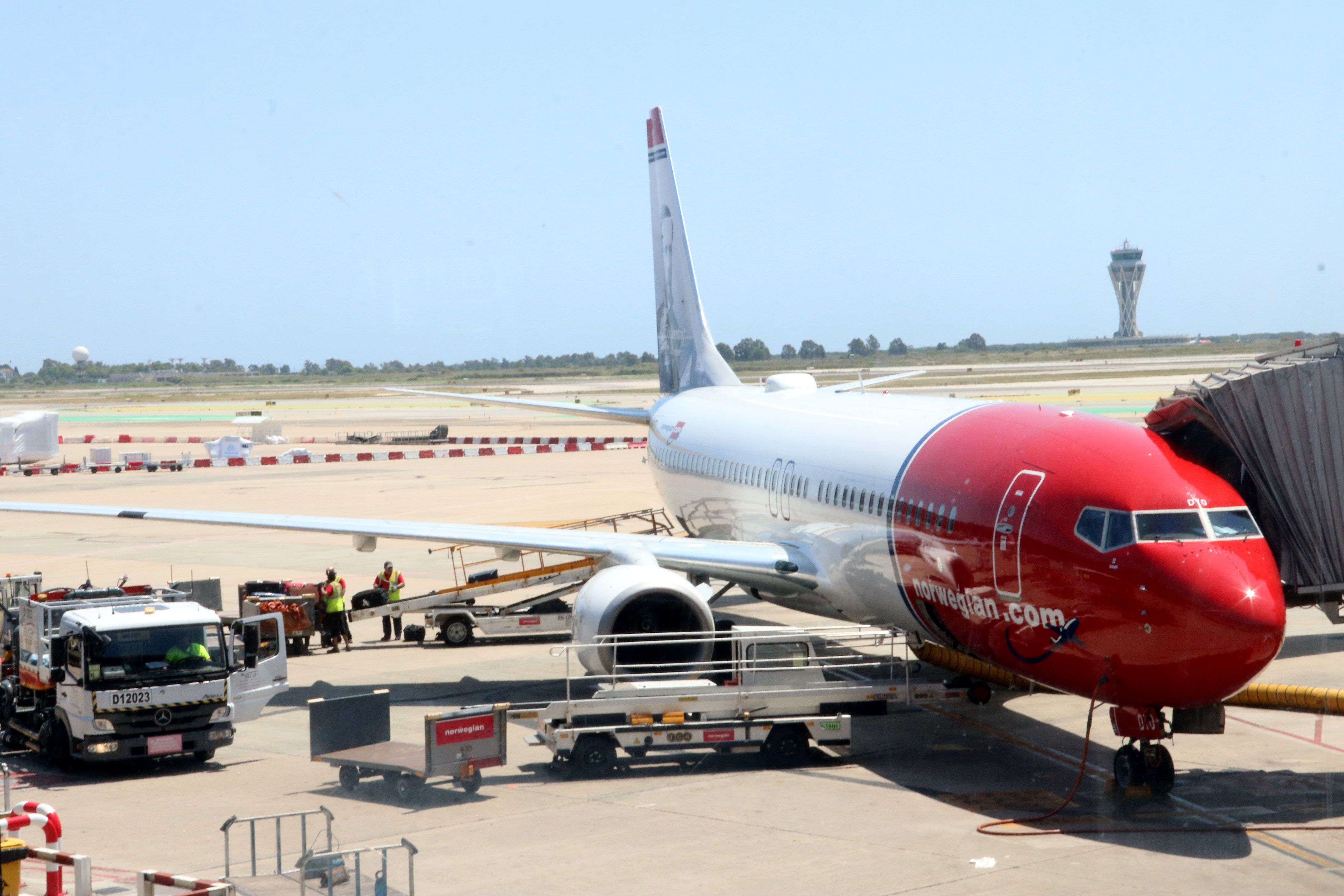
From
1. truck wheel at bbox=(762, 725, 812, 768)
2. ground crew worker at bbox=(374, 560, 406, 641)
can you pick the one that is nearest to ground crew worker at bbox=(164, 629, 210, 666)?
truck wheel at bbox=(762, 725, 812, 768)

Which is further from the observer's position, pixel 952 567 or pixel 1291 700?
pixel 1291 700

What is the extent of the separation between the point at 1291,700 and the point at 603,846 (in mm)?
8768

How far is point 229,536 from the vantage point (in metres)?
42.5

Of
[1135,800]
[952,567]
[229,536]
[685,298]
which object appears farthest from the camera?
[229,536]

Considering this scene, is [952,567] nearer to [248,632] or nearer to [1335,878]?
[1335,878]

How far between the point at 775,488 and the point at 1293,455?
341 inches

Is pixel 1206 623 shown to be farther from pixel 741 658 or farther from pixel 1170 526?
pixel 741 658

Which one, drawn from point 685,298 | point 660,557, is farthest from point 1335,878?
Result: point 685,298

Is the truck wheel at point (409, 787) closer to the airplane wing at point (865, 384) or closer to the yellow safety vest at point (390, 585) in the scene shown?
the yellow safety vest at point (390, 585)

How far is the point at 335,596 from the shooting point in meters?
24.3

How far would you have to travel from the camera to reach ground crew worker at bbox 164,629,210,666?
16812mm

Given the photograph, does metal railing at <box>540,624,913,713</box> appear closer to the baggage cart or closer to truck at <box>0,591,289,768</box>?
truck at <box>0,591,289,768</box>

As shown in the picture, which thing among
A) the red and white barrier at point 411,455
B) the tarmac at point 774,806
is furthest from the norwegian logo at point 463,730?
the red and white barrier at point 411,455

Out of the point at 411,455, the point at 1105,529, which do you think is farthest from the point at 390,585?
the point at 411,455
